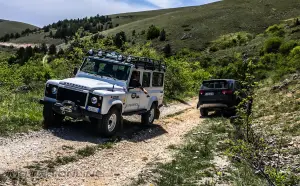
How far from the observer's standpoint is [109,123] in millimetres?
10820

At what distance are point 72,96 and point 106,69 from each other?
193 cm

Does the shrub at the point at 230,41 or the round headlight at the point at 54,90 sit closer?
the round headlight at the point at 54,90

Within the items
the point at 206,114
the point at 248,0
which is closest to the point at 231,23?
the point at 248,0

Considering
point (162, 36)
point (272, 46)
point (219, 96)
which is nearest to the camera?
point (219, 96)

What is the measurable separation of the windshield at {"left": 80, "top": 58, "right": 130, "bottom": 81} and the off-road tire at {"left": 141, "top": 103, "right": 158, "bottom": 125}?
2.25m

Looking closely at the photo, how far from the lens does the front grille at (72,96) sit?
1028 centimetres

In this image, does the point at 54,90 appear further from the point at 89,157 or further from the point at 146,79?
the point at 146,79

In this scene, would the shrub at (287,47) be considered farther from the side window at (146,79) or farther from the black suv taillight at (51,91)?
the black suv taillight at (51,91)

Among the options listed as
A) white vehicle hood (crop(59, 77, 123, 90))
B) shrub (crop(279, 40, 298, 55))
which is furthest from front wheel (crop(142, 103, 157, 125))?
shrub (crop(279, 40, 298, 55))

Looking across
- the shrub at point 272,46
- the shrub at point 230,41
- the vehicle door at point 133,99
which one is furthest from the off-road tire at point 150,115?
the shrub at point 230,41

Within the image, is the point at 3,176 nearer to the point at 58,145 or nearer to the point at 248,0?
the point at 58,145

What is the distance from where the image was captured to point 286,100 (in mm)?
16812

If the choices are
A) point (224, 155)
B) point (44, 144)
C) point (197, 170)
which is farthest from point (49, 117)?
point (224, 155)

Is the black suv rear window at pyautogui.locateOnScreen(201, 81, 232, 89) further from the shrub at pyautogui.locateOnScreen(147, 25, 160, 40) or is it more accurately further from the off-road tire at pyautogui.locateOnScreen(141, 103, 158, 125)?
the shrub at pyautogui.locateOnScreen(147, 25, 160, 40)
